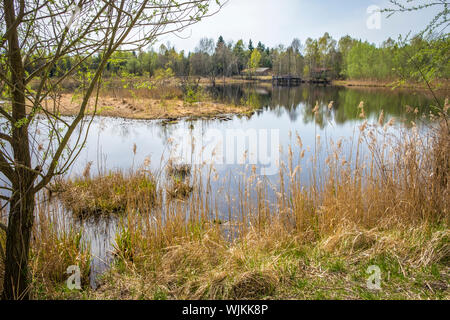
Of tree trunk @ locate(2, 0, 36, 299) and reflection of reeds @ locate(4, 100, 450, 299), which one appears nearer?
tree trunk @ locate(2, 0, 36, 299)

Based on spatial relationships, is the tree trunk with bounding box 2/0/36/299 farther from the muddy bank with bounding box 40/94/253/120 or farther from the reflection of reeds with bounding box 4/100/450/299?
the muddy bank with bounding box 40/94/253/120

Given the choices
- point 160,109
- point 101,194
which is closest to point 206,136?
point 160,109

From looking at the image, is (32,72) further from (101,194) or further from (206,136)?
(206,136)

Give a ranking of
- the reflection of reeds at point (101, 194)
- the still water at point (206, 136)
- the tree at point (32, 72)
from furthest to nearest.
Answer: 1. the still water at point (206, 136)
2. the reflection of reeds at point (101, 194)
3. the tree at point (32, 72)

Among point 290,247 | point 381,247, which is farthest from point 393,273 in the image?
point 290,247

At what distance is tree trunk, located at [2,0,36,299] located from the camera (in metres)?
2.08

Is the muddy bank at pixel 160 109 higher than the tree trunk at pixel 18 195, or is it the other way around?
the muddy bank at pixel 160 109

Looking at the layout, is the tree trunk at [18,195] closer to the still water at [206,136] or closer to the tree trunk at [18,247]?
the tree trunk at [18,247]

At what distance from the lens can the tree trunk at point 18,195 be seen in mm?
2078

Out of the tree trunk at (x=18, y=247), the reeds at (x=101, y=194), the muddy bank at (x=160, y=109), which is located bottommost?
the reeds at (x=101, y=194)

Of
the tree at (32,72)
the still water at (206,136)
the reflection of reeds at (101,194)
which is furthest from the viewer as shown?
the still water at (206,136)

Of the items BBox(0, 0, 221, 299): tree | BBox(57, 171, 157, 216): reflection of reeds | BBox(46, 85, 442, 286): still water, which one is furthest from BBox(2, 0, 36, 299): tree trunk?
BBox(57, 171, 157, 216): reflection of reeds

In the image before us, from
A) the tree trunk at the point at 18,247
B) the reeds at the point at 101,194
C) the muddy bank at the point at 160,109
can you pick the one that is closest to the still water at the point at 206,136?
the reeds at the point at 101,194

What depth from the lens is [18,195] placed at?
2.28m
